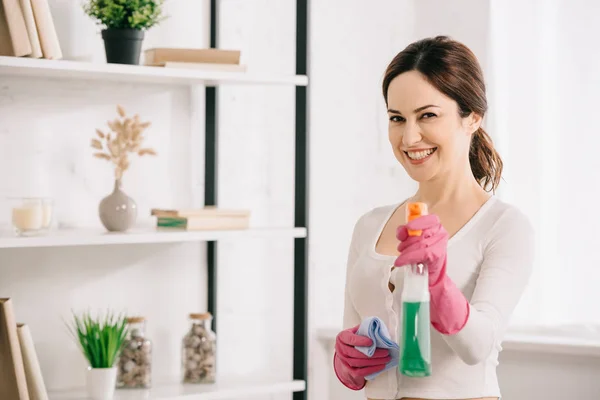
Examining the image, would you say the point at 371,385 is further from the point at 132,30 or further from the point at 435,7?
the point at 435,7

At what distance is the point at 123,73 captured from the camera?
2207mm

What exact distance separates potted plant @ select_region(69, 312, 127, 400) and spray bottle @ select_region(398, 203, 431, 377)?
1081 millimetres

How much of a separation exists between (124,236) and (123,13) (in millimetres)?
535

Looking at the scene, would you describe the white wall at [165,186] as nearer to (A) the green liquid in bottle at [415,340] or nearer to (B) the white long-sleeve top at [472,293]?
(B) the white long-sleeve top at [472,293]

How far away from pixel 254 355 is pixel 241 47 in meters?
0.91

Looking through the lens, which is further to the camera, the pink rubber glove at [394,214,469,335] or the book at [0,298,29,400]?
the book at [0,298,29,400]

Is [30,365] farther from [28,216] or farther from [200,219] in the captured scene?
[200,219]

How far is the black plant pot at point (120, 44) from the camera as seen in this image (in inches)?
88.0

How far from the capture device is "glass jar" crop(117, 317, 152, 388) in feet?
7.72

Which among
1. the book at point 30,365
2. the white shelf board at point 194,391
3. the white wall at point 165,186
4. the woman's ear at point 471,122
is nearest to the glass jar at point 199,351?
the white shelf board at point 194,391

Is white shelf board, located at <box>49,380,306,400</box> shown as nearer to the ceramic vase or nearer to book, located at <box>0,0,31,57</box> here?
the ceramic vase

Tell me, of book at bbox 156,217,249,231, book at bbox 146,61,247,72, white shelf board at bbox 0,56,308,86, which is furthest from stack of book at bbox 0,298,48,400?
book at bbox 146,61,247,72

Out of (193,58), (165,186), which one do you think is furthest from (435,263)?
(165,186)

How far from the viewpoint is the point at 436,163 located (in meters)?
1.62
